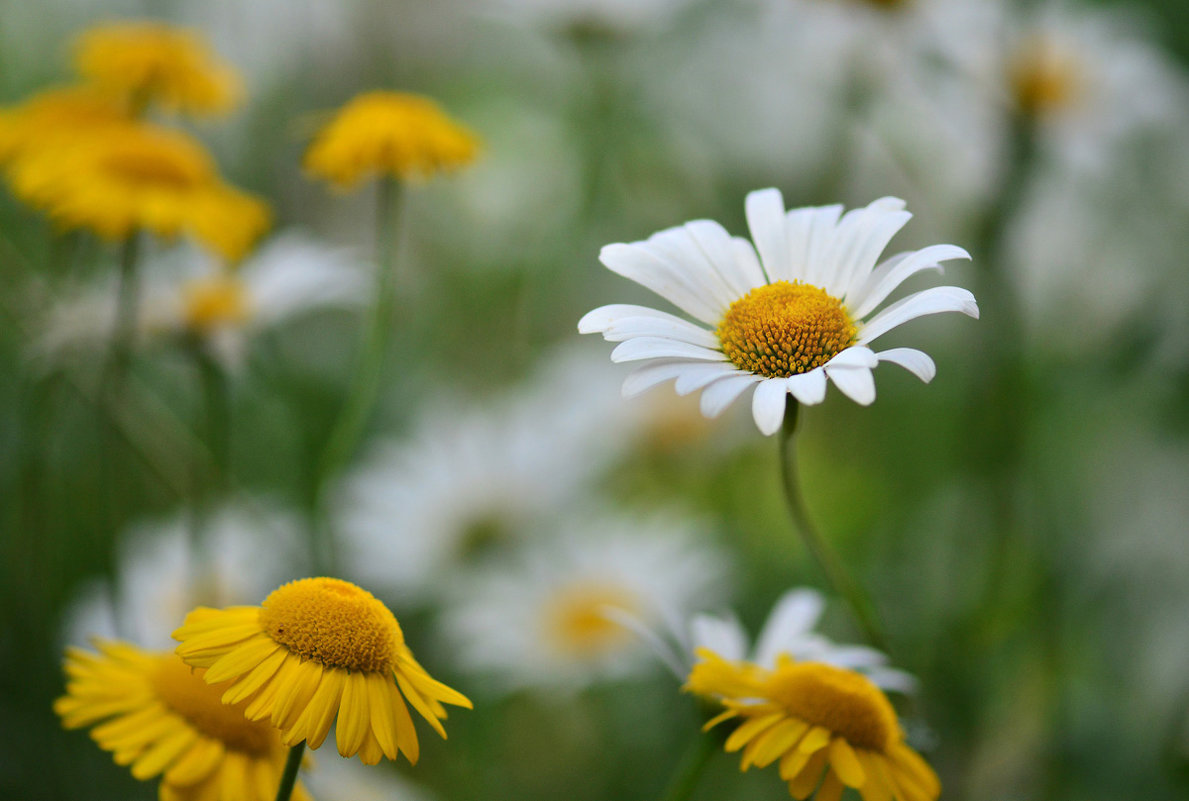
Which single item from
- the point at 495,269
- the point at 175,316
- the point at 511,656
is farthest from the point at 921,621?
the point at 495,269

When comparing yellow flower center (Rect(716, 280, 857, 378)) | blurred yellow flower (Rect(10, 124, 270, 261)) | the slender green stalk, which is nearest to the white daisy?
yellow flower center (Rect(716, 280, 857, 378))

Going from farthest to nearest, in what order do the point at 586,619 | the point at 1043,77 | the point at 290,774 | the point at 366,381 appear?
the point at 1043,77
the point at 586,619
the point at 366,381
the point at 290,774

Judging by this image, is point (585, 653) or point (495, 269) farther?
point (495, 269)

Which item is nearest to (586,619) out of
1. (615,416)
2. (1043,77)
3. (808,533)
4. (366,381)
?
(615,416)

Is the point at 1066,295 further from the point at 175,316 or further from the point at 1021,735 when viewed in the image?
the point at 175,316

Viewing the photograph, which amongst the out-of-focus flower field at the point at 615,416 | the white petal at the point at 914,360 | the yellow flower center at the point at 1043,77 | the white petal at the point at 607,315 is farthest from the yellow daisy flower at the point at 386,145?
the yellow flower center at the point at 1043,77

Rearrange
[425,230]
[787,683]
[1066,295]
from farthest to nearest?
[425,230] → [1066,295] → [787,683]

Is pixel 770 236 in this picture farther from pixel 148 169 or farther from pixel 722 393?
pixel 148 169
